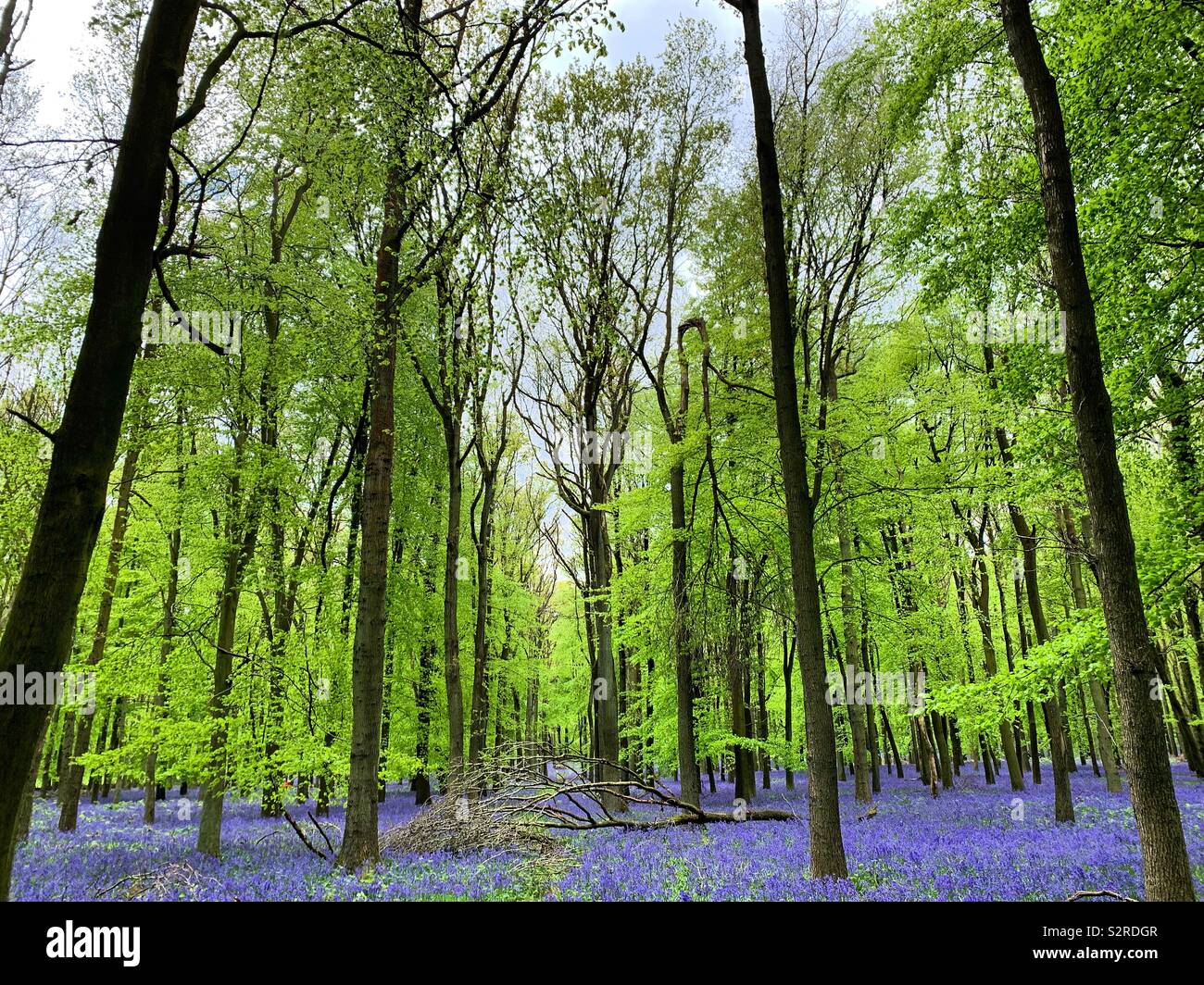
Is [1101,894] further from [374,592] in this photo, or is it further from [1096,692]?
[1096,692]

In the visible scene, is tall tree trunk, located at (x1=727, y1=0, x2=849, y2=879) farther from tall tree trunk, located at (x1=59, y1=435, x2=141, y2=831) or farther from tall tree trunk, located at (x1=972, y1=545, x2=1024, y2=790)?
tall tree trunk, located at (x1=972, y1=545, x2=1024, y2=790)

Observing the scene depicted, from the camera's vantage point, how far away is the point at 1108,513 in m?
5.65

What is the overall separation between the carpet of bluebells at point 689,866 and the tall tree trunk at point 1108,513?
2032 mm

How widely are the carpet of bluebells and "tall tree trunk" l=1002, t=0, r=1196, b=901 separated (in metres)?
2.03

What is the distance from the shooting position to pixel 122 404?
3.91 meters

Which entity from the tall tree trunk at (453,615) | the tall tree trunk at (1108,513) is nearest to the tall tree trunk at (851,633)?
the tall tree trunk at (1108,513)

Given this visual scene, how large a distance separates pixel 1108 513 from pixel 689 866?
21.3 feet

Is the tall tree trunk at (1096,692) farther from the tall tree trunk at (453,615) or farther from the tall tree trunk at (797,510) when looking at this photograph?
the tall tree trunk at (453,615)

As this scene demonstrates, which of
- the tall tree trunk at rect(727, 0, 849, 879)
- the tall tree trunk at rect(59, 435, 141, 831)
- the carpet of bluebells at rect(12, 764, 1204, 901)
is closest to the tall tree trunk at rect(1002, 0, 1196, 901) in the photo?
the carpet of bluebells at rect(12, 764, 1204, 901)

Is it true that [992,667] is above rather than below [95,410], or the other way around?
below

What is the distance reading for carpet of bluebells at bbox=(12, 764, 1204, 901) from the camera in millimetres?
6781

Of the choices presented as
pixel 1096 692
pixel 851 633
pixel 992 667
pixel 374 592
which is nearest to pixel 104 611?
pixel 374 592

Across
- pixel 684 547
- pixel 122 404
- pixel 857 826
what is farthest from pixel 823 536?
pixel 122 404

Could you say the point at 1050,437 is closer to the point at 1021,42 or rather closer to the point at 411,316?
the point at 1021,42
